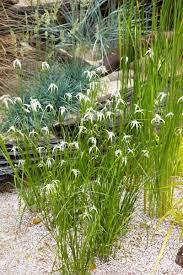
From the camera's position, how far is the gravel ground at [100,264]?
2.03 metres

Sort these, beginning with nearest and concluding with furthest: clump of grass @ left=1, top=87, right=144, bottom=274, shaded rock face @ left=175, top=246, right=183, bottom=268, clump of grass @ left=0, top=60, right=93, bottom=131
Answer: clump of grass @ left=1, top=87, right=144, bottom=274, shaded rock face @ left=175, top=246, right=183, bottom=268, clump of grass @ left=0, top=60, right=93, bottom=131

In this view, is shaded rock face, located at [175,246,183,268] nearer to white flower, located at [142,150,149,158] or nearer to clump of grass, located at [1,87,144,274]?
clump of grass, located at [1,87,144,274]

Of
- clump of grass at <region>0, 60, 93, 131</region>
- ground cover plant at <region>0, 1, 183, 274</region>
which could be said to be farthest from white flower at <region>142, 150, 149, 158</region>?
clump of grass at <region>0, 60, 93, 131</region>

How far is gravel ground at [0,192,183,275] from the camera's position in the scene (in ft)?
6.65

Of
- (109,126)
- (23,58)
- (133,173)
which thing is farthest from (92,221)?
(23,58)

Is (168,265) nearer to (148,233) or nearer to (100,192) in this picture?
(148,233)

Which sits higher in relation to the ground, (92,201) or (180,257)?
(92,201)

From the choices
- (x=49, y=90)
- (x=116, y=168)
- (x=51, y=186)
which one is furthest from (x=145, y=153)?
(x=49, y=90)

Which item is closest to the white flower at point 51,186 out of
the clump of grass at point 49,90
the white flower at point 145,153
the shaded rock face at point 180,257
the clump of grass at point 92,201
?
the clump of grass at point 92,201

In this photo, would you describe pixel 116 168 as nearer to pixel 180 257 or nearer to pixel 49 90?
pixel 180 257

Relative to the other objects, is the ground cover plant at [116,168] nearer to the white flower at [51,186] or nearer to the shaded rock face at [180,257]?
the white flower at [51,186]

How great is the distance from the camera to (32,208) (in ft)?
7.97

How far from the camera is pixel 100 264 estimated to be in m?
2.05

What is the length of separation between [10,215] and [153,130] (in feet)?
2.70
